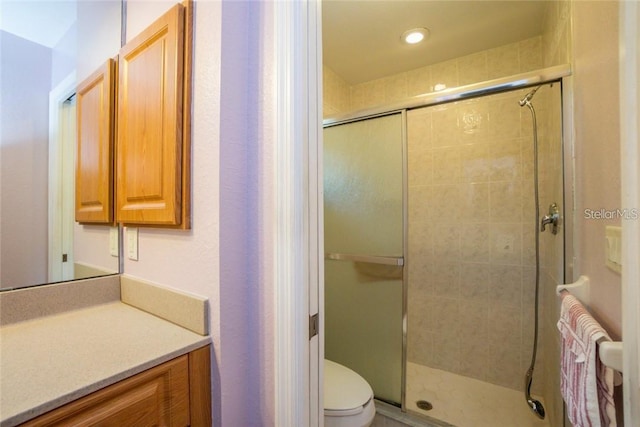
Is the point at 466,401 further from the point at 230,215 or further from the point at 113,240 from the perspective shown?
the point at 113,240

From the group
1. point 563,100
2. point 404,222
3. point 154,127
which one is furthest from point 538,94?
point 154,127

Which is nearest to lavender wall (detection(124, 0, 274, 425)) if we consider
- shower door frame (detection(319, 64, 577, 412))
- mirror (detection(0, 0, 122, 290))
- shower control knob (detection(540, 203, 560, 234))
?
mirror (detection(0, 0, 122, 290))

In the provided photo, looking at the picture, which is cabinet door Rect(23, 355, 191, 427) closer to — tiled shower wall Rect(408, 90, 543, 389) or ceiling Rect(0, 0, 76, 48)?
ceiling Rect(0, 0, 76, 48)

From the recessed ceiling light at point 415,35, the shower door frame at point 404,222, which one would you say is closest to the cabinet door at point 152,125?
the shower door frame at point 404,222

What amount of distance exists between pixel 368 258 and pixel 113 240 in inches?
51.2

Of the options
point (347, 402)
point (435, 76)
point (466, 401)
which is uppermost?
point (435, 76)

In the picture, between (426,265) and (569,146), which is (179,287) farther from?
(426,265)

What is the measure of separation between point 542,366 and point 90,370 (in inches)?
94.9

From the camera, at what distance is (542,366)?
176 centimetres

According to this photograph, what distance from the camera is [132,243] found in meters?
1.03

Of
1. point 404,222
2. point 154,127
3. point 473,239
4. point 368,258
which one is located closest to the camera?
point 154,127

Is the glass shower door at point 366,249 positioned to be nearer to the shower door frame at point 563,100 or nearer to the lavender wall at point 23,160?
the shower door frame at point 563,100

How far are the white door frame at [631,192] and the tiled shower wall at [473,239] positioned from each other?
1613 mm

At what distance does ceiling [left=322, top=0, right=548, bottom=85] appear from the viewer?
1552 mm
